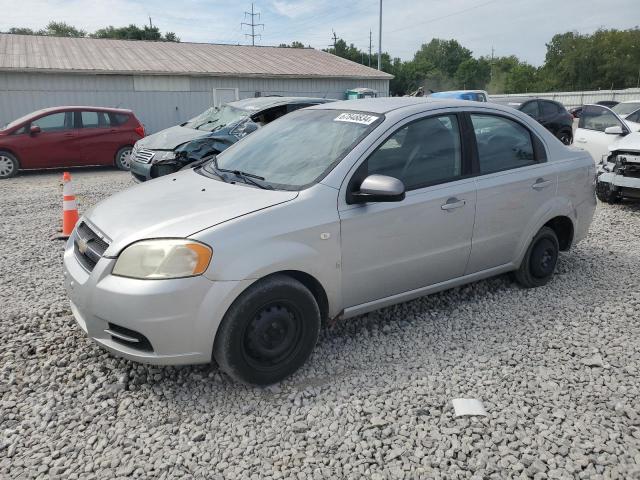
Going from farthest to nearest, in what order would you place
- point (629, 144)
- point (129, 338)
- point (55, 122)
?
point (55, 122) < point (629, 144) < point (129, 338)

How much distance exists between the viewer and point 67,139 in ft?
39.7

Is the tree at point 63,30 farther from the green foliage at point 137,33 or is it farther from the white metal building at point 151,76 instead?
the white metal building at point 151,76

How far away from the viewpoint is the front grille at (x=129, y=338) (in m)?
2.79

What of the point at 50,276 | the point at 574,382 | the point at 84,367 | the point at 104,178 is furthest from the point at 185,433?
the point at 104,178

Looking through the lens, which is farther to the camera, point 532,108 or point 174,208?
point 532,108

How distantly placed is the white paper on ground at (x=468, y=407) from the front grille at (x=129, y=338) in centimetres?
176

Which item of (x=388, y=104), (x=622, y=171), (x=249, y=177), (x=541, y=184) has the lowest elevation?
(x=622, y=171)

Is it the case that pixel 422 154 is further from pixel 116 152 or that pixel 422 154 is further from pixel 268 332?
pixel 116 152

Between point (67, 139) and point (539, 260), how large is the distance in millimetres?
11319

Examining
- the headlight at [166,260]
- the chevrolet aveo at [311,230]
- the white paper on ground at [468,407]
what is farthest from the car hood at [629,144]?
the headlight at [166,260]

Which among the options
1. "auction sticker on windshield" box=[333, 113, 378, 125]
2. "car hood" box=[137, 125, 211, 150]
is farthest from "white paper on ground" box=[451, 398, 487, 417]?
"car hood" box=[137, 125, 211, 150]

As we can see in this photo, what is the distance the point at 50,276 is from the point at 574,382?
463 centimetres

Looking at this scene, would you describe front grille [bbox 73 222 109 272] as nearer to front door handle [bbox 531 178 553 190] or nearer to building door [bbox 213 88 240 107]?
front door handle [bbox 531 178 553 190]

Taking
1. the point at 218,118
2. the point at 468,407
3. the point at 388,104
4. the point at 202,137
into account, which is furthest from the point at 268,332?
the point at 218,118
